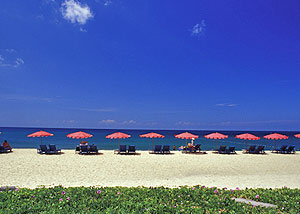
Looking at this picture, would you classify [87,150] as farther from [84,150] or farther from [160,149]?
[160,149]

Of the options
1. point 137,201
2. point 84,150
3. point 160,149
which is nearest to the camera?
point 137,201

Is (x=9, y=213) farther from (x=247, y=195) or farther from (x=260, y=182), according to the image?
(x=260, y=182)

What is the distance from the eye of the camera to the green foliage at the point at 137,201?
442cm

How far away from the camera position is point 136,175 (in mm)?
9914

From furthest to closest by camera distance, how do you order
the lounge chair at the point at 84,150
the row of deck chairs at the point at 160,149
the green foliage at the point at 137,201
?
the row of deck chairs at the point at 160,149
the lounge chair at the point at 84,150
the green foliage at the point at 137,201

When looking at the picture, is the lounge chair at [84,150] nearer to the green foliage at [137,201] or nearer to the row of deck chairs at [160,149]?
the row of deck chairs at [160,149]

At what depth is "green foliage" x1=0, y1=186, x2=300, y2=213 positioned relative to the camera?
442 centimetres

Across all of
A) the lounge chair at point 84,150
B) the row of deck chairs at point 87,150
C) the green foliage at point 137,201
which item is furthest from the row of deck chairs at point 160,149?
the green foliage at point 137,201

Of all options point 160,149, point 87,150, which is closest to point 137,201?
point 87,150

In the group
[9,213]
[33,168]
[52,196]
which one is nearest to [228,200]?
[52,196]

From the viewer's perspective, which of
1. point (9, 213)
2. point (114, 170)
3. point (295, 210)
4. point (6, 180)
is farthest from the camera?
point (114, 170)

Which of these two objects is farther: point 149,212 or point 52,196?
point 52,196

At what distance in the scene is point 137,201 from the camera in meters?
5.04

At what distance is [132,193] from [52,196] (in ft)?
6.79
